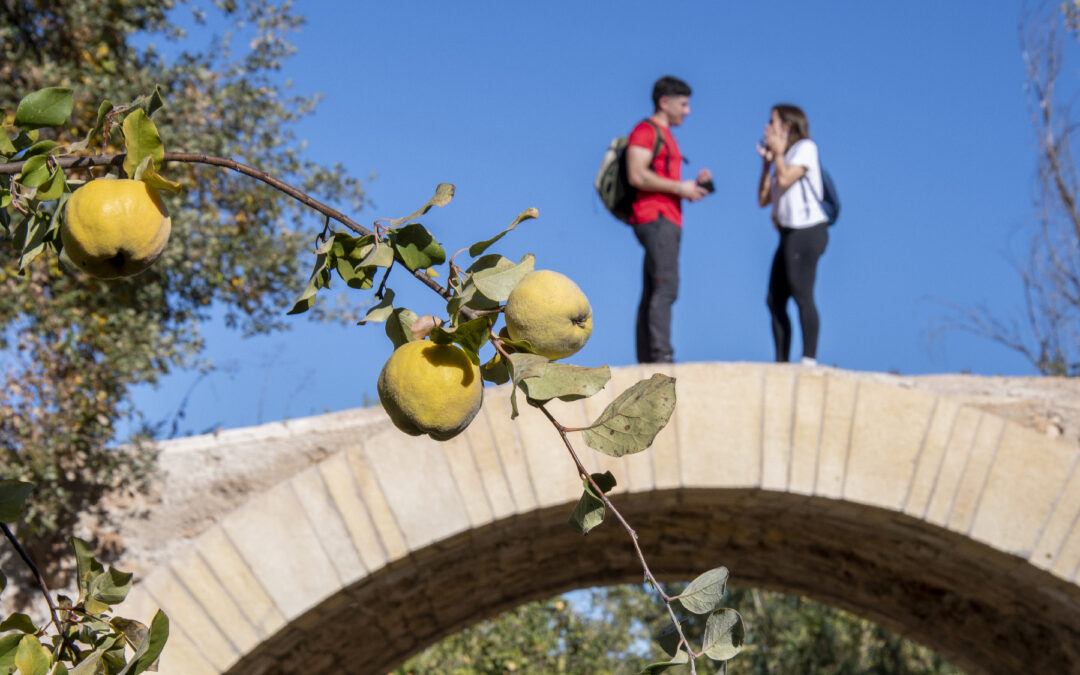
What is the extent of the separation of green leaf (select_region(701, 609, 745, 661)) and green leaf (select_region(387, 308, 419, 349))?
368 millimetres

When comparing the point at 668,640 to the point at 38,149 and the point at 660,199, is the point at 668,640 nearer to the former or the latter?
the point at 38,149

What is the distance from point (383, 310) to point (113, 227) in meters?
0.24

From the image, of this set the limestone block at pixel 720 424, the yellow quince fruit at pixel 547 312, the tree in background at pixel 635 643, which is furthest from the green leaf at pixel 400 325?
the tree in background at pixel 635 643

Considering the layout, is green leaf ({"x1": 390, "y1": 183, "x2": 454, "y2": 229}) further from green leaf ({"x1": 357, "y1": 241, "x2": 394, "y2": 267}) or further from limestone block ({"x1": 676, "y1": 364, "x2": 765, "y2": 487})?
limestone block ({"x1": 676, "y1": 364, "x2": 765, "y2": 487})

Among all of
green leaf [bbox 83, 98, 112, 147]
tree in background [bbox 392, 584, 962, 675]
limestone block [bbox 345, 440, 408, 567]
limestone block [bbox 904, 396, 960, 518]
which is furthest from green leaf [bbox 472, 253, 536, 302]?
tree in background [bbox 392, 584, 962, 675]

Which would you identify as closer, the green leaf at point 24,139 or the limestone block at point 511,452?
the green leaf at point 24,139

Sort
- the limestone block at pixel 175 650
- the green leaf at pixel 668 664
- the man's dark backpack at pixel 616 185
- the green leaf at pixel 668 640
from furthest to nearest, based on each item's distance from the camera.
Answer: the man's dark backpack at pixel 616 185
the limestone block at pixel 175 650
the green leaf at pixel 668 640
the green leaf at pixel 668 664

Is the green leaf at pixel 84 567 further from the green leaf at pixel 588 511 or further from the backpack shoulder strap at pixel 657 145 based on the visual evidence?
the backpack shoulder strap at pixel 657 145

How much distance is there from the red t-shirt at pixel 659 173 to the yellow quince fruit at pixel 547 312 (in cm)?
297

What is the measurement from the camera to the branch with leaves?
31.9 inches

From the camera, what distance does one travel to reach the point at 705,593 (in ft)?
3.10

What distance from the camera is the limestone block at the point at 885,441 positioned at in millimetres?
3469

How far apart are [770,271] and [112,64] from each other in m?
3.17

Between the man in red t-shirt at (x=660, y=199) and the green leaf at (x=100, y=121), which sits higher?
the man in red t-shirt at (x=660, y=199)
